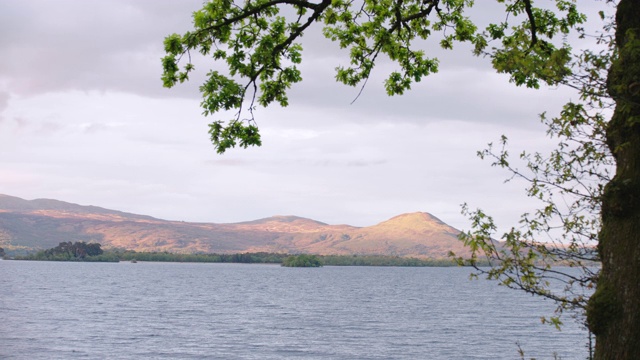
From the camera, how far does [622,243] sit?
10648 millimetres

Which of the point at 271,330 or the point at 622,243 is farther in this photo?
the point at 271,330

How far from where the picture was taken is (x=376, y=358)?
190ft

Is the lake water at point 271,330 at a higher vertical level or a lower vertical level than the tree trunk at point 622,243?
lower

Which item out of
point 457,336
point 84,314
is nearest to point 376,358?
point 457,336

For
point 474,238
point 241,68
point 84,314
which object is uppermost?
point 241,68

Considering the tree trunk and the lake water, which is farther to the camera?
the lake water

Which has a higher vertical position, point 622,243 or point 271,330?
point 622,243

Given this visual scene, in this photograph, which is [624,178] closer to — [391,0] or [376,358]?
[391,0]

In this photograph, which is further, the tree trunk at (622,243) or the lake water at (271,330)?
the lake water at (271,330)

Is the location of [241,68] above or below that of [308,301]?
above

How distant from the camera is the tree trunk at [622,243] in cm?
1033

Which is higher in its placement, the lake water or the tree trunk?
the tree trunk

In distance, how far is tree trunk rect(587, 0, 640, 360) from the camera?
33.9 ft

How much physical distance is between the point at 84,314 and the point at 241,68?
90322 mm
